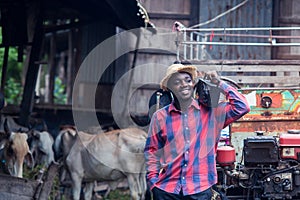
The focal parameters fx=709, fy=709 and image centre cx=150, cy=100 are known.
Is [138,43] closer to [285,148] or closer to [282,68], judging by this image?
[282,68]

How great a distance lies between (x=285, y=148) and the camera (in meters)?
8.02

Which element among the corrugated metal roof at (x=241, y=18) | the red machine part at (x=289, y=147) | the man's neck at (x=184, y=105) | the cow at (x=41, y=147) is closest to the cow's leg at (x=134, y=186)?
the cow at (x=41, y=147)

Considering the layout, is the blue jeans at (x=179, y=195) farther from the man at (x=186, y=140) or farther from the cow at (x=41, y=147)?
the cow at (x=41, y=147)

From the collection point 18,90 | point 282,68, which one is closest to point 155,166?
point 282,68

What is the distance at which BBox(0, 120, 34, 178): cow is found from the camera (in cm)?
1107

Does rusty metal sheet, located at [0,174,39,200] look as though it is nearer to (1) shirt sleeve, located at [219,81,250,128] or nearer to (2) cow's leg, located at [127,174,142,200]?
(1) shirt sleeve, located at [219,81,250,128]

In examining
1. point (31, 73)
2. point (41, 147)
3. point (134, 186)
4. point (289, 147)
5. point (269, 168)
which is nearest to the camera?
point (269, 168)

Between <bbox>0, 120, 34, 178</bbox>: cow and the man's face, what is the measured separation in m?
5.27

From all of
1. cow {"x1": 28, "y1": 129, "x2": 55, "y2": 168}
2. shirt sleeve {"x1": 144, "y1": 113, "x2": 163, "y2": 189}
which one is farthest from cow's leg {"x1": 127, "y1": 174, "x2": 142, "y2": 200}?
shirt sleeve {"x1": 144, "y1": 113, "x2": 163, "y2": 189}

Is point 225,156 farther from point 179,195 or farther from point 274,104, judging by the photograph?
point 274,104

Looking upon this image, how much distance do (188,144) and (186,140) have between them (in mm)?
44

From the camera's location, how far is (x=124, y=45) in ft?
49.7

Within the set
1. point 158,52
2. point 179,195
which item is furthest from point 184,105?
point 158,52

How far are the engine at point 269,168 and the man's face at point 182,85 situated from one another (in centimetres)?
165
